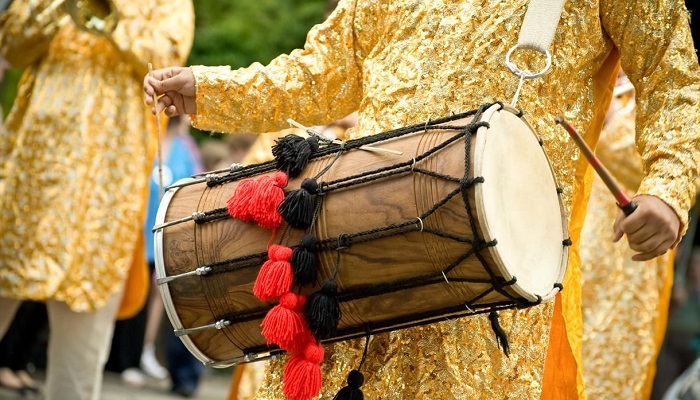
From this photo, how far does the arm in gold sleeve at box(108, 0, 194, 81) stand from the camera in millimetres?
4680

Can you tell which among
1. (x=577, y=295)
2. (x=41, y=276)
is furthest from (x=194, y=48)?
(x=577, y=295)

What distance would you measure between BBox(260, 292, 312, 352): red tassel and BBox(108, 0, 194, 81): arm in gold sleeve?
2442 mm

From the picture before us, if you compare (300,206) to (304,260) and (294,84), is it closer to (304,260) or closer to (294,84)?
(304,260)

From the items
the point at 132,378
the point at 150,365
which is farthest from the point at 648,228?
the point at 150,365

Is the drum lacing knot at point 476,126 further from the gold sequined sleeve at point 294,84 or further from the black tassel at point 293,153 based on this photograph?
the gold sequined sleeve at point 294,84

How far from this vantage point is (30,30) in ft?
15.4

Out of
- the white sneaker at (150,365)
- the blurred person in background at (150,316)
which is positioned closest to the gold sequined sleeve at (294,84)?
the blurred person in background at (150,316)

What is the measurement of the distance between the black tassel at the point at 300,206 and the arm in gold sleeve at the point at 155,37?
237 cm

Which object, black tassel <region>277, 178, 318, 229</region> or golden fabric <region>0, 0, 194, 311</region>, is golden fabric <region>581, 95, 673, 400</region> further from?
black tassel <region>277, 178, 318, 229</region>

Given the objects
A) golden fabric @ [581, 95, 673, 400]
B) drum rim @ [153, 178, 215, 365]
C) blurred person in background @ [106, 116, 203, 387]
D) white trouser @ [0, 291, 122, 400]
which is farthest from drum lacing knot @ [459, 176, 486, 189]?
blurred person in background @ [106, 116, 203, 387]

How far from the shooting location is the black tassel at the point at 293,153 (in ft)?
8.29

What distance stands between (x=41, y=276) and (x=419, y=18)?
2.44 metres

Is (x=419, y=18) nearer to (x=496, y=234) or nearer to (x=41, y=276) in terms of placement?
(x=496, y=234)

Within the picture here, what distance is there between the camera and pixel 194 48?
1242 centimetres
